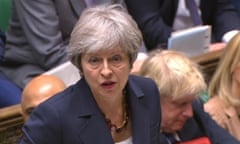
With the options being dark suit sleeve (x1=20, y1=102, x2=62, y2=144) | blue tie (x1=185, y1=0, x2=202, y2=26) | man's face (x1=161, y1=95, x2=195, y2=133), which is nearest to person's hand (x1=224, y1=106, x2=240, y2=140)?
man's face (x1=161, y1=95, x2=195, y2=133)

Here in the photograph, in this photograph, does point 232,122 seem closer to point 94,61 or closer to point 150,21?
point 150,21

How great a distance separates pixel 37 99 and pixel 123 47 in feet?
1.64

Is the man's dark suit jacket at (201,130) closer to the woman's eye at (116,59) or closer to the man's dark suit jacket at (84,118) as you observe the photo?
the man's dark suit jacket at (84,118)

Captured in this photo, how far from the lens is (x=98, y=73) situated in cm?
132

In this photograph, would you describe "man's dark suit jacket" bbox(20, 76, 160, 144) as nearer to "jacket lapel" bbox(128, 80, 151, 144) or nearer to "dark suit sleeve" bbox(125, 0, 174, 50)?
"jacket lapel" bbox(128, 80, 151, 144)

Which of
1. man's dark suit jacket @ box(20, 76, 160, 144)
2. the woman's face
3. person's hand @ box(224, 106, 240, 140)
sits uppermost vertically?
the woman's face

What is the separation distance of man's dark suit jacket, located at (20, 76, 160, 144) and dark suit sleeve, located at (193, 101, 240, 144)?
1.03ft

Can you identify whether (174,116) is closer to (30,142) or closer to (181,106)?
(181,106)

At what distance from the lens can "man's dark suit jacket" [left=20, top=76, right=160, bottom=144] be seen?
4.31 feet

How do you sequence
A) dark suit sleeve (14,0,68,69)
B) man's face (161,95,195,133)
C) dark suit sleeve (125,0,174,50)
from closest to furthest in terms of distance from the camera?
man's face (161,95,195,133) → dark suit sleeve (14,0,68,69) → dark suit sleeve (125,0,174,50)

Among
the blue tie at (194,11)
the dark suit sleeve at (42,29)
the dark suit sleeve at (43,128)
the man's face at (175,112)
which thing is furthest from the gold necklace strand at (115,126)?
the blue tie at (194,11)

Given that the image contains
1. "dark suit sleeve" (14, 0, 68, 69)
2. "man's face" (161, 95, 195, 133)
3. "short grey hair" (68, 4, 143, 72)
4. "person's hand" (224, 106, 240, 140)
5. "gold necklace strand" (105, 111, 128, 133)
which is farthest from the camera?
"dark suit sleeve" (14, 0, 68, 69)

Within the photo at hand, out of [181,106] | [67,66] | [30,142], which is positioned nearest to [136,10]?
[67,66]

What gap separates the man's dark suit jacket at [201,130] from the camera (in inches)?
68.9
